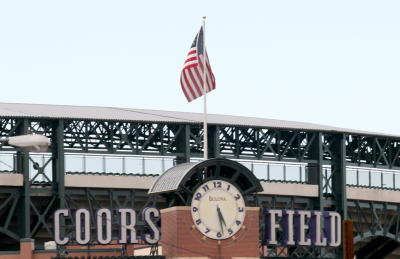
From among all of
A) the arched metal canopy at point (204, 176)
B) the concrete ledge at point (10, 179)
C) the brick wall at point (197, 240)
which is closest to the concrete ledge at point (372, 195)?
the concrete ledge at point (10, 179)

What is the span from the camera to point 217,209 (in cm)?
5791

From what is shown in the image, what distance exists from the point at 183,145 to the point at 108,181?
20.8 feet

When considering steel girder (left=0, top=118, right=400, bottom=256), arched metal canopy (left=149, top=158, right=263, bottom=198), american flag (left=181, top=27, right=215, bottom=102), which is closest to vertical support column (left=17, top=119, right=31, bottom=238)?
steel girder (left=0, top=118, right=400, bottom=256)

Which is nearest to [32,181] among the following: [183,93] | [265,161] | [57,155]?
[57,155]

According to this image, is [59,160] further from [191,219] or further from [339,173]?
[191,219]

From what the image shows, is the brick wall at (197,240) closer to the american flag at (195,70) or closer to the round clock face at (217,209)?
the round clock face at (217,209)

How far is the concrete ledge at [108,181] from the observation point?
83.1m

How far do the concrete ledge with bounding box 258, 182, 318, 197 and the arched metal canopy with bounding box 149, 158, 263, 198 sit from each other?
1135 inches

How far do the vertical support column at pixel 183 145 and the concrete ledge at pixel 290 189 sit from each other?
5.81 meters

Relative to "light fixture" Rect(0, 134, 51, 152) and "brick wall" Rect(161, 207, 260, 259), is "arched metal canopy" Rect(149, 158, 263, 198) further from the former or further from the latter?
"light fixture" Rect(0, 134, 51, 152)

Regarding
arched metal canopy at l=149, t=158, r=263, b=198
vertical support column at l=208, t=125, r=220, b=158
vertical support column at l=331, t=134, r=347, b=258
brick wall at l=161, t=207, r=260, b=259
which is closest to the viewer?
arched metal canopy at l=149, t=158, r=263, b=198

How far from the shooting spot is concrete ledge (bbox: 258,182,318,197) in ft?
290

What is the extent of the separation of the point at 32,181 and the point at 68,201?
3.27 meters

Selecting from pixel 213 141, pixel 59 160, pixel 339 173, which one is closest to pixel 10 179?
pixel 59 160
